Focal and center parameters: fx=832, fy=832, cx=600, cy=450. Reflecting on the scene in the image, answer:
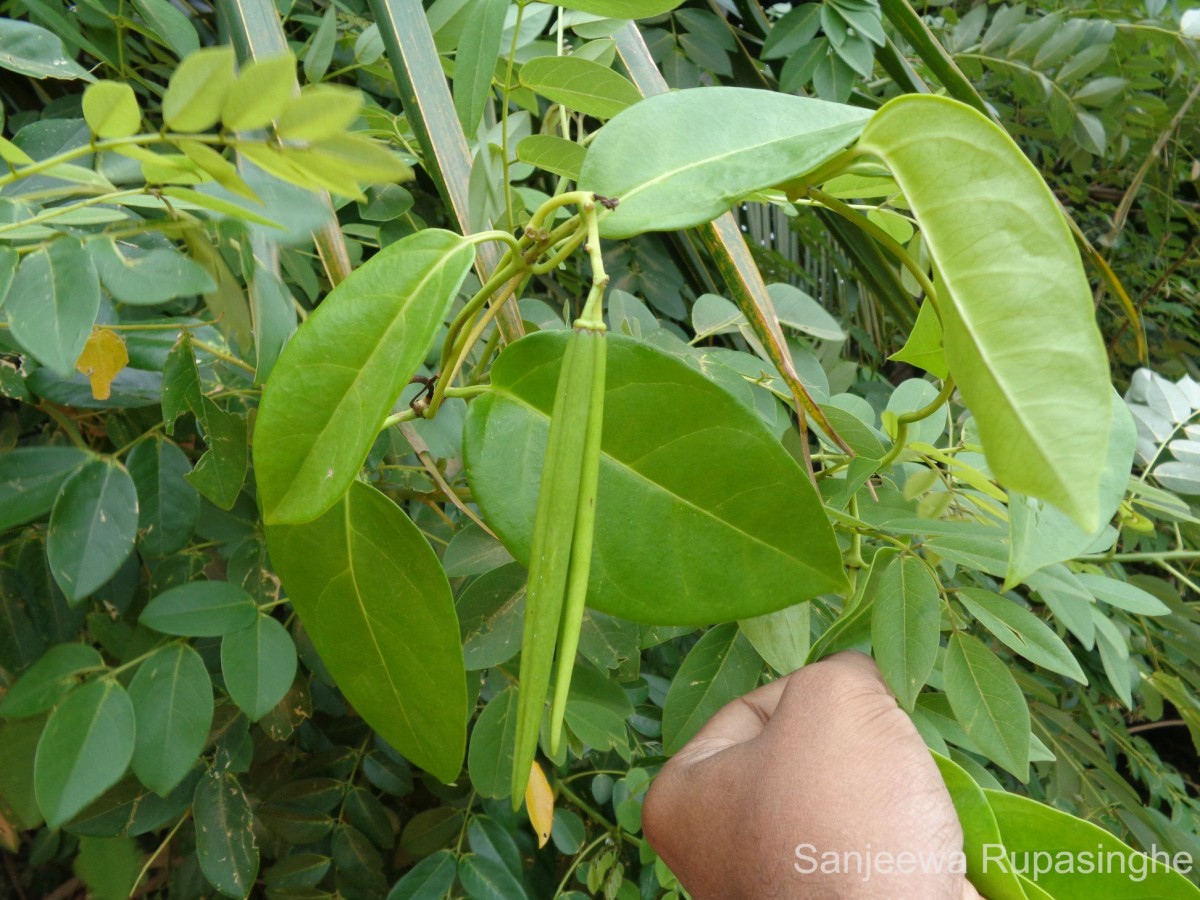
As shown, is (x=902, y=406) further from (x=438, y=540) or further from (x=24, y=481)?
(x=24, y=481)

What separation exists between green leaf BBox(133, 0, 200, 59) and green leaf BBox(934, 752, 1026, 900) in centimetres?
63

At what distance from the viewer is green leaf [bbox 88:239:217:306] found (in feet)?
1.08

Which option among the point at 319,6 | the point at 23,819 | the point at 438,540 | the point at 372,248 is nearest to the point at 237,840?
the point at 23,819

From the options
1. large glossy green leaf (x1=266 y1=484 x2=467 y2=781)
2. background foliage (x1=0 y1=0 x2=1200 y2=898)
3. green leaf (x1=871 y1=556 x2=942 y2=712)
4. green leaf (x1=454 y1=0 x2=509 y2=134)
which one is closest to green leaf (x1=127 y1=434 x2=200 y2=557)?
background foliage (x1=0 y1=0 x2=1200 y2=898)

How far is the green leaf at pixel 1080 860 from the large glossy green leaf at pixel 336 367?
1.07 ft

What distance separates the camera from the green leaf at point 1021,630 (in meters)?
0.47

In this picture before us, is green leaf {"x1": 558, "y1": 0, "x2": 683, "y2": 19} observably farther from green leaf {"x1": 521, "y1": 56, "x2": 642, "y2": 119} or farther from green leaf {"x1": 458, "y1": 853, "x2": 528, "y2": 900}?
green leaf {"x1": 458, "y1": 853, "x2": 528, "y2": 900}

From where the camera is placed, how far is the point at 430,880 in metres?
0.72

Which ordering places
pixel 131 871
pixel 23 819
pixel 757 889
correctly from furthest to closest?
pixel 131 871 → pixel 23 819 → pixel 757 889

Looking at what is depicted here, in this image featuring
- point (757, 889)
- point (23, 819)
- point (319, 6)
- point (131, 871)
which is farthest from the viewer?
point (319, 6)

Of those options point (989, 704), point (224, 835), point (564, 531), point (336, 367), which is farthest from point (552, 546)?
point (224, 835)

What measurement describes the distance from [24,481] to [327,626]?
203mm

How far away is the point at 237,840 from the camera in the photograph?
1.97 ft

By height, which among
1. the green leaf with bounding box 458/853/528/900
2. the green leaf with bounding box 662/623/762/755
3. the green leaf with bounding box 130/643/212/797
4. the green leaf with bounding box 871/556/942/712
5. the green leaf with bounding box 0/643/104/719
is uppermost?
the green leaf with bounding box 871/556/942/712
